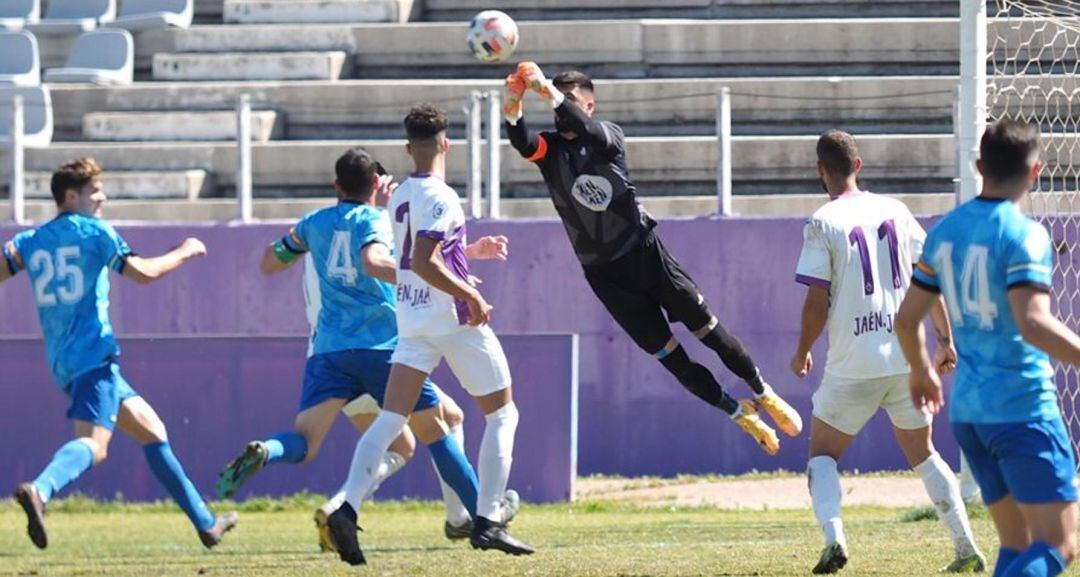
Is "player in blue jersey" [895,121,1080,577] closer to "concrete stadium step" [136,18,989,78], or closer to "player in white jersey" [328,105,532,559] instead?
"player in white jersey" [328,105,532,559]

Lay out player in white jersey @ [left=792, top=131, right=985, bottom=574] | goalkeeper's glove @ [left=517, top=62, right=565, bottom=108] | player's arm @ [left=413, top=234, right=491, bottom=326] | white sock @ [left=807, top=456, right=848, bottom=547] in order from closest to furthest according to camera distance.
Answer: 1. white sock @ [left=807, top=456, right=848, bottom=547]
2. player in white jersey @ [left=792, top=131, right=985, bottom=574]
3. goalkeeper's glove @ [left=517, top=62, right=565, bottom=108]
4. player's arm @ [left=413, top=234, right=491, bottom=326]

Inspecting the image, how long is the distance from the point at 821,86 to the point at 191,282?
634 centimetres

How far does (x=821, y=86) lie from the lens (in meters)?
19.3

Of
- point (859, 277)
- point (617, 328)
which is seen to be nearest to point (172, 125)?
point (617, 328)

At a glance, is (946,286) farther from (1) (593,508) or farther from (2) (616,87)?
(2) (616,87)

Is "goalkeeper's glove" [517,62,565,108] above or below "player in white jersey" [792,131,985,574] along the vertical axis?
above

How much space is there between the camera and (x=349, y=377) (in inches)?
416

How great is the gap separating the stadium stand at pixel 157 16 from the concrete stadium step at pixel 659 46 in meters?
0.64

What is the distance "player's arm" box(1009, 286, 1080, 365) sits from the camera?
606cm

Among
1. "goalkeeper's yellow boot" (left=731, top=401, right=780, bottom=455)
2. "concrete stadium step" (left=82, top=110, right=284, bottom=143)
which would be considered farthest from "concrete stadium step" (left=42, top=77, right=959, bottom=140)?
"goalkeeper's yellow boot" (left=731, top=401, right=780, bottom=455)

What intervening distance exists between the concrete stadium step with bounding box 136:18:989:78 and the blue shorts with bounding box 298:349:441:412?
1049cm

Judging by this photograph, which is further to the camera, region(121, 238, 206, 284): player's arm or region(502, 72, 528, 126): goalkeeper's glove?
region(121, 238, 206, 284): player's arm

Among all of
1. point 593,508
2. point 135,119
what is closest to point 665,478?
point 593,508

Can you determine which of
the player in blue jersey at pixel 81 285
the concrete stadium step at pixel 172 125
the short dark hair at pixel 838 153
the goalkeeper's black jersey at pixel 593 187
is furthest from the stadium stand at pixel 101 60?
the short dark hair at pixel 838 153
